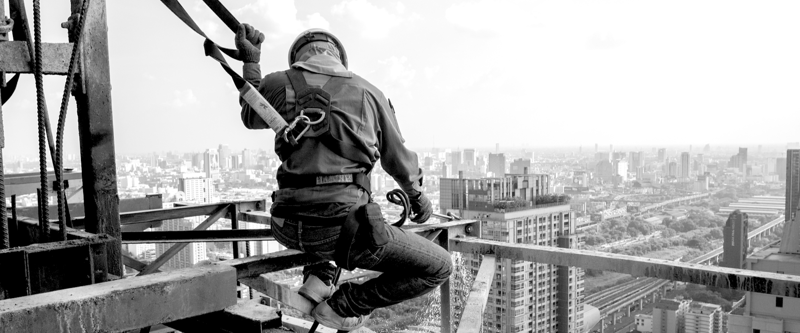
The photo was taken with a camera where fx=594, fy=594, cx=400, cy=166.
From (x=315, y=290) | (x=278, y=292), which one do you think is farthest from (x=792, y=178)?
(x=278, y=292)

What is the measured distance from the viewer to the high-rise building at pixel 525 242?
17.3 metres

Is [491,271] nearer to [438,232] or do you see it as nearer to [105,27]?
[438,232]

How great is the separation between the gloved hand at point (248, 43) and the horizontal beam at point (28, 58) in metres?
0.91

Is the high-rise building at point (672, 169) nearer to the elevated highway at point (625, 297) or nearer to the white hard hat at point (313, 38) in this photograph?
the elevated highway at point (625, 297)

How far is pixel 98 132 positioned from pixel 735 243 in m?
19.2

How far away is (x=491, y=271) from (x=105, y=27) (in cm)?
327

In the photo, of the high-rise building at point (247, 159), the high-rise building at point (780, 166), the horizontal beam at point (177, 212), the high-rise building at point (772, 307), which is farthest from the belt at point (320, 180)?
the high-rise building at point (780, 166)

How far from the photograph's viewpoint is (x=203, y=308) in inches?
97.7

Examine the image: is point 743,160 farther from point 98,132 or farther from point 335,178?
point 98,132

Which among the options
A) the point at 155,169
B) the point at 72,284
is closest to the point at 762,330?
the point at 72,284

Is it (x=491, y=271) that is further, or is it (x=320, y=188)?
(x=491, y=271)

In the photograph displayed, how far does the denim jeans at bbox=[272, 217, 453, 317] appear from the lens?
3.30m

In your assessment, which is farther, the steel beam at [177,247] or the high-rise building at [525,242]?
the high-rise building at [525,242]

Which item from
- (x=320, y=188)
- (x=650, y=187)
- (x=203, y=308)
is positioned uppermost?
(x=320, y=188)
